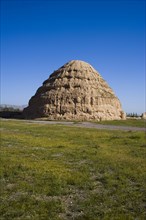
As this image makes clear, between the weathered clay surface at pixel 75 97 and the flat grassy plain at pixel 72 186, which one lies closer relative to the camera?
the flat grassy plain at pixel 72 186

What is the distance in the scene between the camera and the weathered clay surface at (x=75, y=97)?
91000 millimetres

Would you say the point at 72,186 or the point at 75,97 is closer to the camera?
the point at 72,186

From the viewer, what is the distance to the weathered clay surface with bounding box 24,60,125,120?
9100 cm

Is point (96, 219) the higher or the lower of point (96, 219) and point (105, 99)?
the lower

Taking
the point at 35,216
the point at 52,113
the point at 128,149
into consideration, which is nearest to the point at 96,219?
the point at 35,216

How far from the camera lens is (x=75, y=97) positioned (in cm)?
9294

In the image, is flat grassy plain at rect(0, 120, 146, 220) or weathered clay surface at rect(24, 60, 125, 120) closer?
flat grassy plain at rect(0, 120, 146, 220)

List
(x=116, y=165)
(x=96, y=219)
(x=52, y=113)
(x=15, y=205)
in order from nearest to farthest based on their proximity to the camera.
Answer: (x=96, y=219) → (x=15, y=205) → (x=116, y=165) → (x=52, y=113)

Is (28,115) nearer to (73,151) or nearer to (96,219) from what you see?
(73,151)

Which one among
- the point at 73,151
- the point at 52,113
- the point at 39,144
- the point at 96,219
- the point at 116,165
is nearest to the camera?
the point at 96,219

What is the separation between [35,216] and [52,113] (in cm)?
8216

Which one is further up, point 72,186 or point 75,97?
point 75,97

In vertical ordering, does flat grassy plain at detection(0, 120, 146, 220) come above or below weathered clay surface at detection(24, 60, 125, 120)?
below

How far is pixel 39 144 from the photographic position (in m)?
28.1
